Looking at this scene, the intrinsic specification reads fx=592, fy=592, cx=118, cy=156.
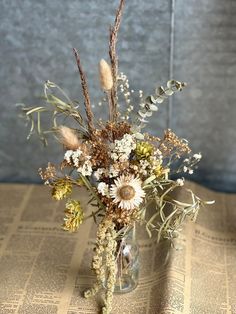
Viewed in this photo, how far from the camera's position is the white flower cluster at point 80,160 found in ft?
2.90

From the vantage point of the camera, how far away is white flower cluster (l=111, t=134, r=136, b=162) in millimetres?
875

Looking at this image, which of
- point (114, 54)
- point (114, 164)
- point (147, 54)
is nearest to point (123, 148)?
point (114, 164)

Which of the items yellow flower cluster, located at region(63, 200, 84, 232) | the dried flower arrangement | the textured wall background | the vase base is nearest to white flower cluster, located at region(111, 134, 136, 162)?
the dried flower arrangement

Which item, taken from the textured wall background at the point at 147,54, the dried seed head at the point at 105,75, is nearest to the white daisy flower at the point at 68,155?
the dried seed head at the point at 105,75

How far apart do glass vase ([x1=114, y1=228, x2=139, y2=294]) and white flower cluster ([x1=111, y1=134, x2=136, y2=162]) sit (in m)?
0.16

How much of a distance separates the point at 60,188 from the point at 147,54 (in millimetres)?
464

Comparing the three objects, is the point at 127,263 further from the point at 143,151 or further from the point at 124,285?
the point at 143,151

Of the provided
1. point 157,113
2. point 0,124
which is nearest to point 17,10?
point 0,124

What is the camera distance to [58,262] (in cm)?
113

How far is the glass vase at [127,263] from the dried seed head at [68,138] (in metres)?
0.20

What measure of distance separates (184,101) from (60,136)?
0.50m

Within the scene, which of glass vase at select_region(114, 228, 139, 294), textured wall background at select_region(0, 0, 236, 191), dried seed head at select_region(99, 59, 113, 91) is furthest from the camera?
textured wall background at select_region(0, 0, 236, 191)

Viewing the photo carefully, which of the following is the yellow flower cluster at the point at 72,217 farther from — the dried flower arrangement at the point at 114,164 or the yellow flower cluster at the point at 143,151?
the yellow flower cluster at the point at 143,151

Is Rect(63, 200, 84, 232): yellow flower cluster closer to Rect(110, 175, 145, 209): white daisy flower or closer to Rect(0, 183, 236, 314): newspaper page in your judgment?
Answer: Rect(110, 175, 145, 209): white daisy flower
